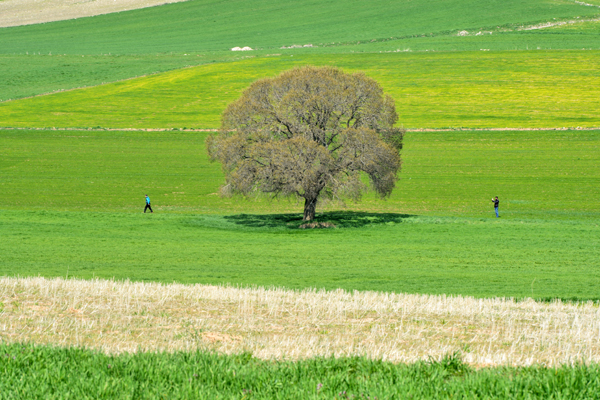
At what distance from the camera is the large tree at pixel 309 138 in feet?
111

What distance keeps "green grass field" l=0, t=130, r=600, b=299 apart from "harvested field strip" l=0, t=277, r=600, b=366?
3.56m

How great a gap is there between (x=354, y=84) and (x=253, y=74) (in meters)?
54.9

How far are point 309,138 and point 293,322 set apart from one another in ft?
72.5

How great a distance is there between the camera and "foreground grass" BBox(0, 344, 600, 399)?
25.5 feet

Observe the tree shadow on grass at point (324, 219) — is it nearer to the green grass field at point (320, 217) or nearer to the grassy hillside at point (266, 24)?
the green grass field at point (320, 217)

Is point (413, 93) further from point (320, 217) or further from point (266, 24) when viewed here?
point (266, 24)

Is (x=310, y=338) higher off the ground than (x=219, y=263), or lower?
higher

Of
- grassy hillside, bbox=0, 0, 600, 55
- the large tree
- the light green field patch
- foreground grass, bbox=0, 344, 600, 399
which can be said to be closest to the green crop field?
foreground grass, bbox=0, 344, 600, 399

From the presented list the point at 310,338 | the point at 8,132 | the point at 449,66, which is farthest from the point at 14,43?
the point at 310,338

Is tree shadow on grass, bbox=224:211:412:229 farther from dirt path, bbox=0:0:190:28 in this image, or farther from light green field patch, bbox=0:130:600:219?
dirt path, bbox=0:0:190:28

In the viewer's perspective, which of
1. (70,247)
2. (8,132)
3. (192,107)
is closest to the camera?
(70,247)

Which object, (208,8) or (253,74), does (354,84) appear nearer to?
(253,74)

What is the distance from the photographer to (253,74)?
292ft

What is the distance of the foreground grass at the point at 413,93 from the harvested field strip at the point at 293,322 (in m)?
52.8
